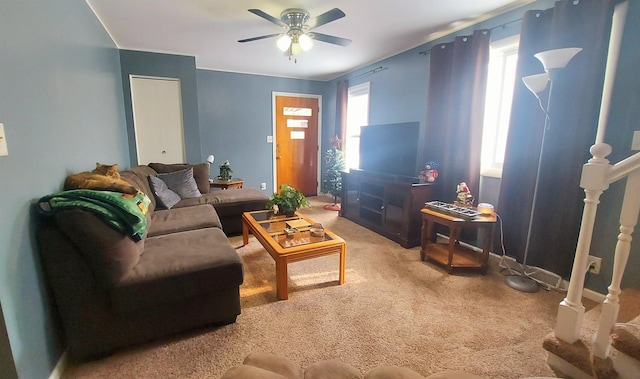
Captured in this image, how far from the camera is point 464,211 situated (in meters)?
2.54

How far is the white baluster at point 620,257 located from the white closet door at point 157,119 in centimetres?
465

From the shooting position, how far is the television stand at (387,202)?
3086mm

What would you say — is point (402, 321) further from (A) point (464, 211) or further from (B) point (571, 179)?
(B) point (571, 179)

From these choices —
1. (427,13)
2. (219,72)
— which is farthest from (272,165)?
(427,13)

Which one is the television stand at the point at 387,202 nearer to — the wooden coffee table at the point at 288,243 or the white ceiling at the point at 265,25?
the wooden coffee table at the point at 288,243

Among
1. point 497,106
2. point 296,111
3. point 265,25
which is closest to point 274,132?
point 296,111

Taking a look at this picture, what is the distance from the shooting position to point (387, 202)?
11.3 feet

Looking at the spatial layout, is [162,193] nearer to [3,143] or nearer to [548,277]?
[3,143]

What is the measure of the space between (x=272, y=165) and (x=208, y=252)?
3.87 m

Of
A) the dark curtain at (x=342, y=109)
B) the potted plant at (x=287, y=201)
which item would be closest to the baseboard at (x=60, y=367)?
the potted plant at (x=287, y=201)

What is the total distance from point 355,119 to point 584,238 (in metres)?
4.13

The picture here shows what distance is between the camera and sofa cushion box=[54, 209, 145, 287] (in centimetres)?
137

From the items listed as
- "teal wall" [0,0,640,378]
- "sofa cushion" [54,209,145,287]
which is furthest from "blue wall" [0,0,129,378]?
"sofa cushion" [54,209,145,287]

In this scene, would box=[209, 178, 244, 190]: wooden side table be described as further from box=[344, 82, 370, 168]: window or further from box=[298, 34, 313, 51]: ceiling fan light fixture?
box=[298, 34, 313, 51]: ceiling fan light fixture
